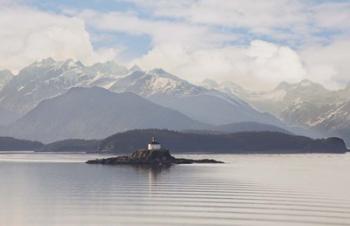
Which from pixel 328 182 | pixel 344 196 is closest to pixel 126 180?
pixel 328 182

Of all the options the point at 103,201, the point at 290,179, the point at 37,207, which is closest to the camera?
the point at 37,207

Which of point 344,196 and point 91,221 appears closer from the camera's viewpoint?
point 91,221

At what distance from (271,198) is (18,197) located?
119ft

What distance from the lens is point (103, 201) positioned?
94.6 m

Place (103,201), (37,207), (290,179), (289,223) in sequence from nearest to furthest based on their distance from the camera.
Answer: (289,223)
(37,207)
(103,201)
(290,179)

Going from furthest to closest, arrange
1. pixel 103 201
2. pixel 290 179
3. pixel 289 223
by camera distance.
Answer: pixel 290 179
pixel 103 201
pixel 289 223

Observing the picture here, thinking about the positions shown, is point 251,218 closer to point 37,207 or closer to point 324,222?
point 324,222

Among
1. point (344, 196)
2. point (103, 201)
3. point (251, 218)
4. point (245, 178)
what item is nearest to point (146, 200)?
point (103, 201)

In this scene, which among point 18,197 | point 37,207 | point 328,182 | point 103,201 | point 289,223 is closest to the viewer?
point 289,223

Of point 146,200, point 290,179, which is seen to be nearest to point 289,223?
point 146,200

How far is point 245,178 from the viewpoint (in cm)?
14650

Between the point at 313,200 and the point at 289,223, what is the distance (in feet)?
76.7

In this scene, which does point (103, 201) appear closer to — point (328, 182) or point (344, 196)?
point (344, 196)

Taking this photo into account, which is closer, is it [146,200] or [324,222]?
[324,222]
